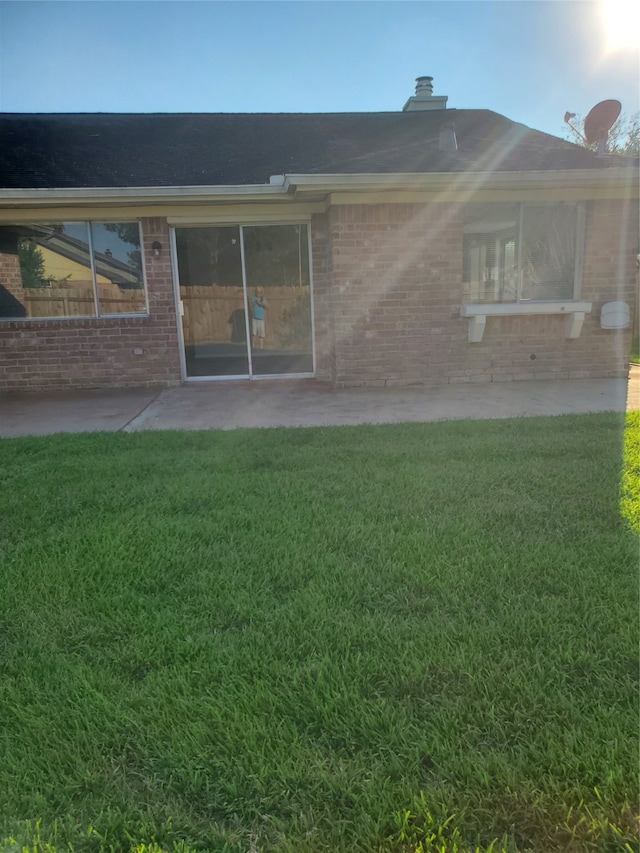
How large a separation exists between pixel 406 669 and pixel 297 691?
0.39 metres

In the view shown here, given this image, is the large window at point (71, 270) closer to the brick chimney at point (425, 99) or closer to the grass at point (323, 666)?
the grass at point (323, 666)

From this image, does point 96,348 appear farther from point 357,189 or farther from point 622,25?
point 622,25

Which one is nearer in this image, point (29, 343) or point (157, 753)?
point (157, 753)

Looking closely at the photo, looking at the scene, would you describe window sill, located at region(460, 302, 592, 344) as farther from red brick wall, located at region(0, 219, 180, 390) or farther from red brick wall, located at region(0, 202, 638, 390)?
red brick wall, located at region(0, 219, 180, 390)

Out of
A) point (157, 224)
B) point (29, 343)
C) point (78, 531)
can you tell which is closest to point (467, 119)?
point (157, 224)

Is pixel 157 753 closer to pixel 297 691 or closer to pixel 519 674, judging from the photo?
pixel 297 691

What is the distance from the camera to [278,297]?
351 inches

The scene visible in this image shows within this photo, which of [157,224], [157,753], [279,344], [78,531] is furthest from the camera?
[279,344]

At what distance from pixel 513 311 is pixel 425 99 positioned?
23.0 feet

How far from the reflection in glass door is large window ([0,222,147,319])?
2.62 ft

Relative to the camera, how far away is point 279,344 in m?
9.10

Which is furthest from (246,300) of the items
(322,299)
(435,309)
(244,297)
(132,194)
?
(435,309)

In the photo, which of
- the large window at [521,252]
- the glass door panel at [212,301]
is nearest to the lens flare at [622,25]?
the large window at [521,252]

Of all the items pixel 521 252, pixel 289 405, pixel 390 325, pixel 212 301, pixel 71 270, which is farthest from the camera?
pixel 212 301
